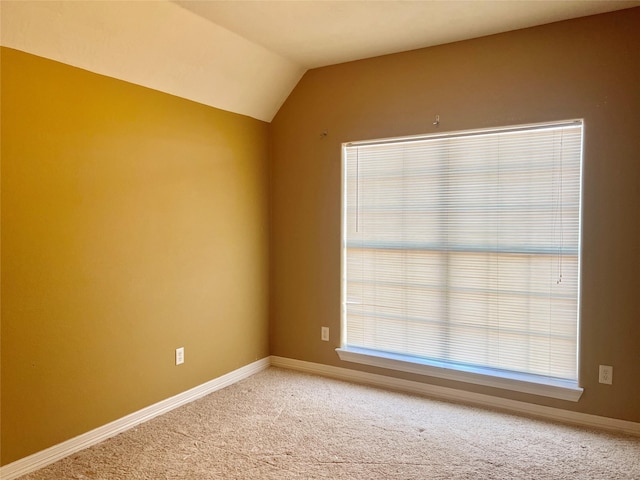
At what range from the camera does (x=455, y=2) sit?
259 cm

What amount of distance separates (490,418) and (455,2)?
8.30 feet

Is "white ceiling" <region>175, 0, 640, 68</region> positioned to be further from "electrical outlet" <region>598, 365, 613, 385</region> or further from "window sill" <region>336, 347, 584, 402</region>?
"window sill" <region>336, 347, 584, 402</region>

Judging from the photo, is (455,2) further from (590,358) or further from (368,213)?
(590,358)

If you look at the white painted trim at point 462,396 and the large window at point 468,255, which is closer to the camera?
the white painted trim at point 462,396

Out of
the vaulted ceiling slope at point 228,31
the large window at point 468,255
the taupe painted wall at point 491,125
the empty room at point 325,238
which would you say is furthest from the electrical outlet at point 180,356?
the vaulted ceiling slope at point 228,31

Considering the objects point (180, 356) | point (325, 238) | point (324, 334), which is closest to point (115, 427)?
point (180, 356)

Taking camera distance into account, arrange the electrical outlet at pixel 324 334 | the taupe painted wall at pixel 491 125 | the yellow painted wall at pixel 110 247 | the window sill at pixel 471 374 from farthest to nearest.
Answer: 1. the electrical outlet at pixel 324 334
2. the window sill at pixel 471 374
3. the taupe painted wall at pixel 491 125
4. the yellow painted wall at pixel 110 247

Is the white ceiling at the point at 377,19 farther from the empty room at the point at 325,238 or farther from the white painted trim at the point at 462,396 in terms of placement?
the white painted trim at the point at 462,396

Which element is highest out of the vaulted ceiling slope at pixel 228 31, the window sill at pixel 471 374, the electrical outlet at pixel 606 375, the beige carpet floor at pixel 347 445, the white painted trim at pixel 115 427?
the vaulted ceiling slope at pixel 228 31

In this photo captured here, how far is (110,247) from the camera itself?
2705 millimetres

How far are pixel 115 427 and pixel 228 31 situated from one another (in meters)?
2.55

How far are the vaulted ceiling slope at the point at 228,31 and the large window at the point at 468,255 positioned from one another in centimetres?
68

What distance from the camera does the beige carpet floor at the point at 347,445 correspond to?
2.31 meters

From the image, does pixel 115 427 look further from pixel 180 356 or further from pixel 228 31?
pixel 228 31
